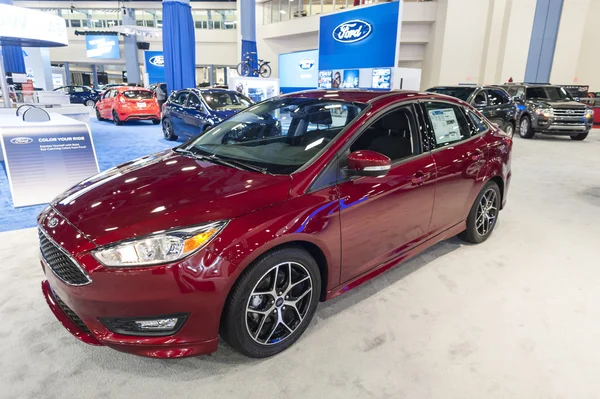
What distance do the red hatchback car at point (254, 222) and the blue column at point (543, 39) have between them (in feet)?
59.8

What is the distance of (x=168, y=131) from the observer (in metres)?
9.02

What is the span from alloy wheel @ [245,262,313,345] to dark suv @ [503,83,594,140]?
35.0ft

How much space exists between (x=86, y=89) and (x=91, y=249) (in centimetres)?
2416

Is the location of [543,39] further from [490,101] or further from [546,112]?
[490,101]

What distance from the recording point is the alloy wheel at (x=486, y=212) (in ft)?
11.2

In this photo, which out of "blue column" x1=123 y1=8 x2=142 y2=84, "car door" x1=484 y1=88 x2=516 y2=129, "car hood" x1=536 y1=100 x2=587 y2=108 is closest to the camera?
"car door" x1=484 y1=88 x2=516 y2=129

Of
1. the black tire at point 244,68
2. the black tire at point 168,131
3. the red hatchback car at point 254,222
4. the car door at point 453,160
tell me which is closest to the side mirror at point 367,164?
the red hatchback car at point 254,222

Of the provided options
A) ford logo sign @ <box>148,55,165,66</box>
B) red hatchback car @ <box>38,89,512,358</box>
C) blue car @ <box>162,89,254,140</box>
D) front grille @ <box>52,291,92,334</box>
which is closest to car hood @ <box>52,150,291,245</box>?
red hatchback car @ <box>38,89,512,358</box>

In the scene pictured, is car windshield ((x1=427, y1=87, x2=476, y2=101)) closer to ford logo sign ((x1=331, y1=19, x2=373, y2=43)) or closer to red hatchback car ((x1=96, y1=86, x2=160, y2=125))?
ford logo sign ((x1=331, y1=19, x2=373, y2=43))

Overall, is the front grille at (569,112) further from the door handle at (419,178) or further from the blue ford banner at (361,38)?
the door handle at (419,178)

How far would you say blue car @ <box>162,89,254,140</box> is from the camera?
733 cm

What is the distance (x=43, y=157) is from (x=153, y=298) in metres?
3.47

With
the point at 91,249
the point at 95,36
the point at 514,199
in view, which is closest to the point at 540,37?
the point at 514,199

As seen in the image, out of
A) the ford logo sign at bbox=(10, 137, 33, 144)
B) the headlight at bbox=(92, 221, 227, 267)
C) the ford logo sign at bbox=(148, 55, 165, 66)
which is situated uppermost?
the ford logo sign at bbox=(148, 55, 165, 66)
